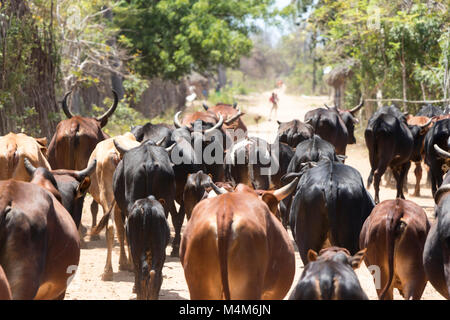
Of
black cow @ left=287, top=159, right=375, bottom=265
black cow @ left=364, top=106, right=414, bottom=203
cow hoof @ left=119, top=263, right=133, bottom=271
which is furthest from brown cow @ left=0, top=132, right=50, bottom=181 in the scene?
black cow @ left=364, top=106, right=414, bottom=203

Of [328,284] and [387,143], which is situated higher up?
[328,284]

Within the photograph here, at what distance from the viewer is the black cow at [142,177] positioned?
332 inches

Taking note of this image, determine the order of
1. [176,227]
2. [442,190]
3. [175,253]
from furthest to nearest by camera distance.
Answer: [176,227], [175,253], [442,190]

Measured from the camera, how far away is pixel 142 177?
8.43m

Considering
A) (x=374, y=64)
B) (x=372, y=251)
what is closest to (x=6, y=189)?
(x=372, y=251)

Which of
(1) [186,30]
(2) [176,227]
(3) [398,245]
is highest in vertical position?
(1) [186,30]

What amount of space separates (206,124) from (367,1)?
1340cm

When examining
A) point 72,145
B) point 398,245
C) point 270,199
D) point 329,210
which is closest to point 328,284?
point 270,199

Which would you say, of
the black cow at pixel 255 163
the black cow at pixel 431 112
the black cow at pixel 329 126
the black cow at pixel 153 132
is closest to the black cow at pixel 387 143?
the black cow at pixel 329 126

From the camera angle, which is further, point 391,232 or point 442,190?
point 391,232

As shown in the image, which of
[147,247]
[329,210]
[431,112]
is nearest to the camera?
[147,247]

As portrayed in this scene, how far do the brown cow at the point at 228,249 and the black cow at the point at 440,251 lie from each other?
151cm

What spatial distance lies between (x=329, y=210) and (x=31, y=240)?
3.09 meters

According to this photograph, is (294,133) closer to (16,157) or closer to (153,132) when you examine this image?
(153,132)
